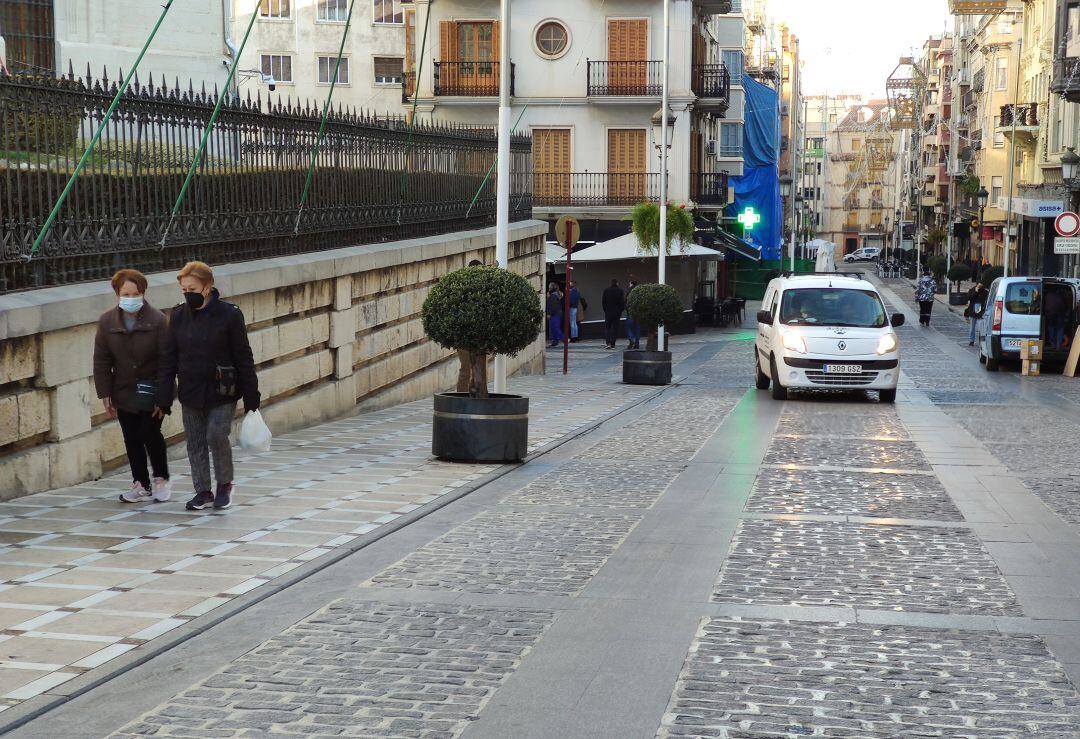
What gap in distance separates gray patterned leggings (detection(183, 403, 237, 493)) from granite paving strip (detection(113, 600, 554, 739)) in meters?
2.89

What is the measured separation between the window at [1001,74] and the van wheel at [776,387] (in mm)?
70536

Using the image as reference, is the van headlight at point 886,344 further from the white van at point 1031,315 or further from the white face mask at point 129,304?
the white face mask at point 129,304

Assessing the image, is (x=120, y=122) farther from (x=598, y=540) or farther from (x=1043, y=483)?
(x=1043, y=483)

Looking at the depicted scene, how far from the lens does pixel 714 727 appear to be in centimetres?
543

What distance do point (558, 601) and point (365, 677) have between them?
172 centimetres

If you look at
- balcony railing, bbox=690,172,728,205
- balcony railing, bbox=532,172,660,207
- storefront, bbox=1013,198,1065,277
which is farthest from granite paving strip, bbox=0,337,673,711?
storefront, bbox=1013,198,1065,277

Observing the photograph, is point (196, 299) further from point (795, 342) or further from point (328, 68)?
point (328, 68)

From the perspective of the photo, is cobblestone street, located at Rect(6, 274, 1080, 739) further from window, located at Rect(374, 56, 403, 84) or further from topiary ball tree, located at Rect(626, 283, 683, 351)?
window, located at Rect(374, 56, 403, 84)

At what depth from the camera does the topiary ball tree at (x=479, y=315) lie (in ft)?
43.8

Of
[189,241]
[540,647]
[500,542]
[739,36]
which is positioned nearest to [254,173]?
[189,241]

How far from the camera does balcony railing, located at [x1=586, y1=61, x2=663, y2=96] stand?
46000 millimetres

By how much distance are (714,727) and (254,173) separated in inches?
431

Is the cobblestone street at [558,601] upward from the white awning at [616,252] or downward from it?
downward

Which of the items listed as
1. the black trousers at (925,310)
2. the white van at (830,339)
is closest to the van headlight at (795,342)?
the white van at (830,339)
